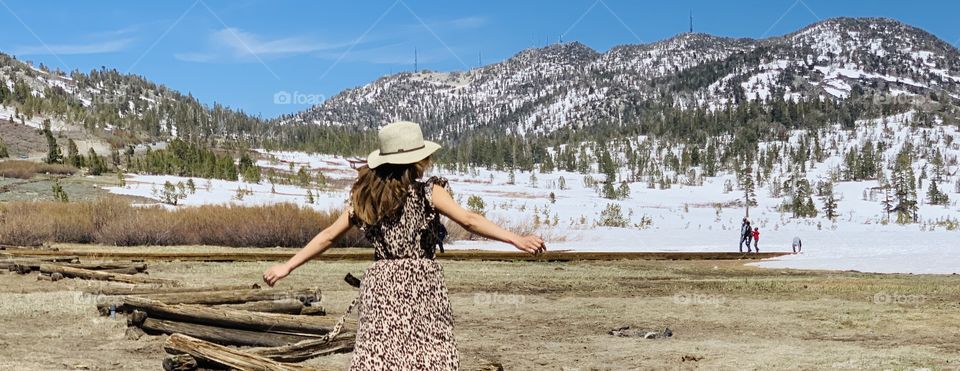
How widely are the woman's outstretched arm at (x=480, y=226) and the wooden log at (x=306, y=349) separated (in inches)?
197

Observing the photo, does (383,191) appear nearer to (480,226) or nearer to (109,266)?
(480,226)

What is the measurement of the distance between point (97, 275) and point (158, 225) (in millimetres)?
17139

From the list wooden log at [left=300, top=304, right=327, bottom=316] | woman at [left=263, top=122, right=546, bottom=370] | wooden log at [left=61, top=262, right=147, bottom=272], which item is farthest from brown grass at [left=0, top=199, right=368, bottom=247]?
woman at [left=263, top=122, right=546, bottom=370]

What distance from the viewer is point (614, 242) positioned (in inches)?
1767

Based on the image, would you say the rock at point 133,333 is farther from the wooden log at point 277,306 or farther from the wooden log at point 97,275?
the wooden log at point 97,275

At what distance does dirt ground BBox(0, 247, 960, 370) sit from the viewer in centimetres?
1063

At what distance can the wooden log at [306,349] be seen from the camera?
955cm

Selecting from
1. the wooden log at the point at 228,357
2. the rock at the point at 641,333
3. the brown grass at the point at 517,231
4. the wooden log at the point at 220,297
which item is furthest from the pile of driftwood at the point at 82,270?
the brown grass at the point at 517,231

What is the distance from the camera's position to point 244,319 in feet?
37.4

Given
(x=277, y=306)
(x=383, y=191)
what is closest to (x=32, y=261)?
(x=277, y=306)

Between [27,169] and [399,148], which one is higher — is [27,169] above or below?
above

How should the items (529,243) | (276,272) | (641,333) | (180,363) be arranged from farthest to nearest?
(641,333) → (180,363) → (276,272) → (529,243)

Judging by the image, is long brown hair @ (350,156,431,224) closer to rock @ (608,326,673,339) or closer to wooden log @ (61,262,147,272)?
rock @ (608,326,673,339)

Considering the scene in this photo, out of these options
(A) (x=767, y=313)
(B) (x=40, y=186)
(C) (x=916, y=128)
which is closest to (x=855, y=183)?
(C) (x=916, y=128)
